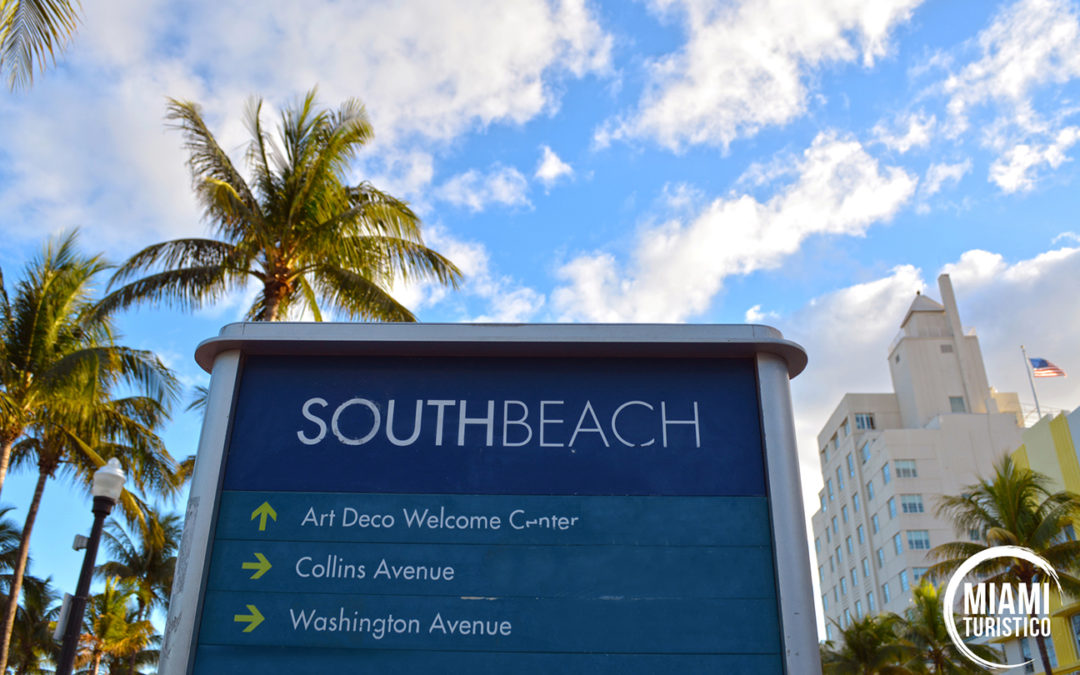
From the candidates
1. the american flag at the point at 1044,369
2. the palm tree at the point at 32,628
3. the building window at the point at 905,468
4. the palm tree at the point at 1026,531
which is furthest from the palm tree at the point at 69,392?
the building window at the point at 905,468

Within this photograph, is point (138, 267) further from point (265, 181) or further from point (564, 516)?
point (564, 516)

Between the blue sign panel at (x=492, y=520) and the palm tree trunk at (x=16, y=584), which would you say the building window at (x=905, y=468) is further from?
the blue sign panel at (x=492, y=520)

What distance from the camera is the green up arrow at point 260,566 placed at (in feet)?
11.8

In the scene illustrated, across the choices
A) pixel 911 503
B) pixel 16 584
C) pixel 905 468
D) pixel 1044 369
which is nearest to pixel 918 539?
pixel 911 503

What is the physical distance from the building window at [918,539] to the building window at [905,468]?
15.3 ft

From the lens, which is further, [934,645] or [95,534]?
[934,645]

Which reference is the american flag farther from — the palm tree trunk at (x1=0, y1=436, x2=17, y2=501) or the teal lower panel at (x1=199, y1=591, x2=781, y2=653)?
the teal lower panel at (x1=199, y1=591, x2=781, y2=653)

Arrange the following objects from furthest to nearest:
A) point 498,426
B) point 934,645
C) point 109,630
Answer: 1. point 934,645
2. point 109,630
3. point 498,426

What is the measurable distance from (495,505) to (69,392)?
1833 cm

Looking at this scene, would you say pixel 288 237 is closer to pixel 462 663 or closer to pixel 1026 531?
pixel 462 663

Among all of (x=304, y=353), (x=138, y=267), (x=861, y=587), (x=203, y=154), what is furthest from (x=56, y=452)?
(x=861, y=587)

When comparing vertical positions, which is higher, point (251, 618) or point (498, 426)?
point (498, 426)

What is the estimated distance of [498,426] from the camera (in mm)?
3828

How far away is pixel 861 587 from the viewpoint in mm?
75000
